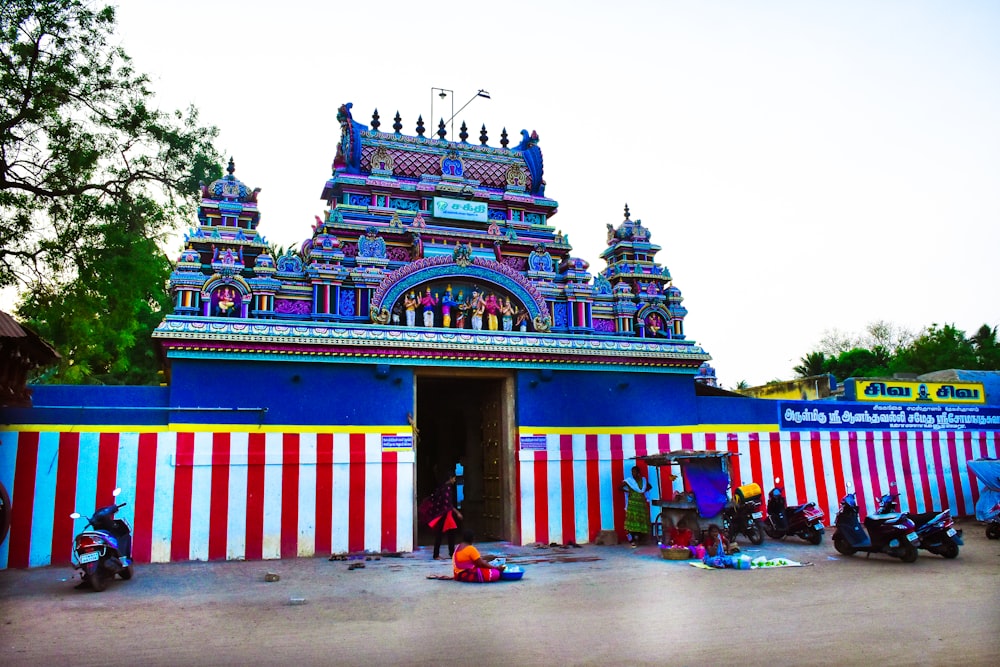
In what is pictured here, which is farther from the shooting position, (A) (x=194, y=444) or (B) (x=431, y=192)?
(B) (x=431, y=192)

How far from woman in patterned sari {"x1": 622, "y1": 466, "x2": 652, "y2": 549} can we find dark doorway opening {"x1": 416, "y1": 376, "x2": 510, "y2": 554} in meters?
2.17

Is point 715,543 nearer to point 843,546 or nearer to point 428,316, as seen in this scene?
point 843,546

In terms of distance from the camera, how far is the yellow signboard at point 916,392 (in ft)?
54.5

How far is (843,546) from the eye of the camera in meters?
11.7

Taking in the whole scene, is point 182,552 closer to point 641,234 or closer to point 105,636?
point 105,636

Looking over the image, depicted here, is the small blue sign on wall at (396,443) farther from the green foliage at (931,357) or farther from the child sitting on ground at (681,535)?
the green foliage at (931,357)

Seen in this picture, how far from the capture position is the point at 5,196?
38.7 feet

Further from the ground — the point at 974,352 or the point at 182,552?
the point at 974,352

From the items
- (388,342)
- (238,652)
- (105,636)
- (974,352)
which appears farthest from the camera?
(974,352)

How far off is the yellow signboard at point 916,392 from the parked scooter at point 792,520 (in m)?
4.13

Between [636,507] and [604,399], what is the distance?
2.11 m

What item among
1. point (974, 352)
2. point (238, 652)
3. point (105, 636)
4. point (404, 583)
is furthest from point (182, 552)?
point (974, 352)

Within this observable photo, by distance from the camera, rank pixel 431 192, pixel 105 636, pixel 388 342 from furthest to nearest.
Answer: pixel 431 192 → pixel 388 342 → pixel 105 636

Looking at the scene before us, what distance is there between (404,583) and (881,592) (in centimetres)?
548
